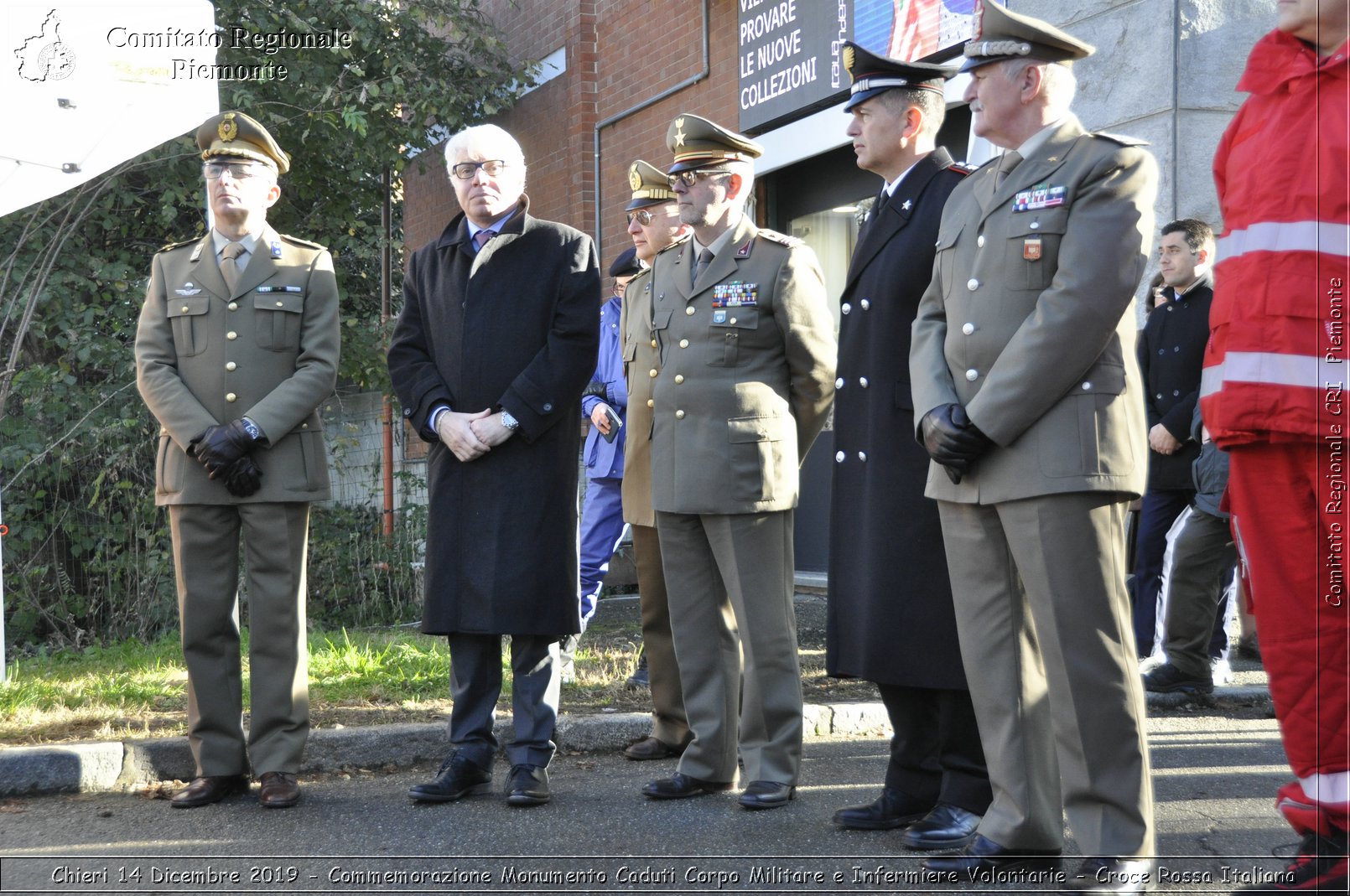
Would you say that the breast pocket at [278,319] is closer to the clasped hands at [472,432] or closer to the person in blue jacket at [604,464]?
the clasped hands at [472,432]

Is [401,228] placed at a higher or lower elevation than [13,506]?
higher

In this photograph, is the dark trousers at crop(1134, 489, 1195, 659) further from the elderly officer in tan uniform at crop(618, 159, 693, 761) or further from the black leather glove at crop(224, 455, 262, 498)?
the black leather glove at crop(224, 455, 262, 498)

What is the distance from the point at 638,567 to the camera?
227 inches

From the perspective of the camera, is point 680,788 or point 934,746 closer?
point 934,746

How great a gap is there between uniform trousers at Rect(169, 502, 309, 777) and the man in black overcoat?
1.98 metres

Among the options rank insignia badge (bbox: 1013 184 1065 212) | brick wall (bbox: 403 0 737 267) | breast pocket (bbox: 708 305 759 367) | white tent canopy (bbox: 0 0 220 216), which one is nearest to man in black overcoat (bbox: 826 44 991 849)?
breast pocket (bbox: 708 305 759 367)

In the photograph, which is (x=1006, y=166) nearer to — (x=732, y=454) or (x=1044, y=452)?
(x=1044, y=452)

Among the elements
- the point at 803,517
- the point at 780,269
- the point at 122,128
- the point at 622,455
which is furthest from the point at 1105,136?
the point at 803,517

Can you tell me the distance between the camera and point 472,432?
482 centimetres

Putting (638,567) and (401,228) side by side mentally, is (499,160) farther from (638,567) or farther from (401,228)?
(401,228)

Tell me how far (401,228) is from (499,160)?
460 inches

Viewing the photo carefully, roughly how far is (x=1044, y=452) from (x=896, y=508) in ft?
2.57

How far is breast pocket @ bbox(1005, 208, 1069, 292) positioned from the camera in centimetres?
361

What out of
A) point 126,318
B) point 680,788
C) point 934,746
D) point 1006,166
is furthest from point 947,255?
point 126,318
